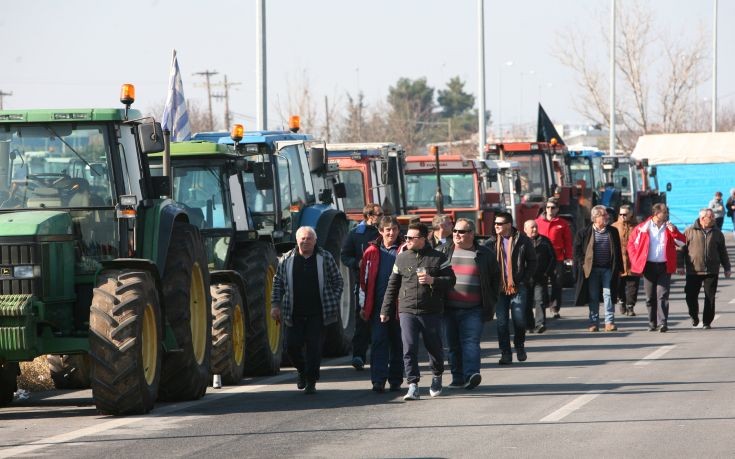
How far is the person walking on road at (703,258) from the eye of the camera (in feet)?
71.6

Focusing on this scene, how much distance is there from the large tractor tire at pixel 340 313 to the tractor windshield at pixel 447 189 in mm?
7642

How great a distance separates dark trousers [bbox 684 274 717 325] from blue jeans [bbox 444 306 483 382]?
7698 millimetres

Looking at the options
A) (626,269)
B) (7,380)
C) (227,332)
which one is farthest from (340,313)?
(626,269)

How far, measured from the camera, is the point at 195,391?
45.1ft

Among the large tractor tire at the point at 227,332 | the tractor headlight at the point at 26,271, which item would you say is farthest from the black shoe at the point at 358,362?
the tractor headlight at the point at 26,271

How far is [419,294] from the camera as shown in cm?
1395

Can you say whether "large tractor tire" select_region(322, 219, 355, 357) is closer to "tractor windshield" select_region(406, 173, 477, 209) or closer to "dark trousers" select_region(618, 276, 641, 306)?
"dark trousers" select_region(618, 276, 641, 306)

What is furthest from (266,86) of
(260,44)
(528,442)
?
(528,442)

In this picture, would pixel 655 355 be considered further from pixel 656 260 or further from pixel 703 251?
pixel 703 251

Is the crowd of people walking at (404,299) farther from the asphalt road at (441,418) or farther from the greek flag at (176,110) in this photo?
the greek flag at (176,110)

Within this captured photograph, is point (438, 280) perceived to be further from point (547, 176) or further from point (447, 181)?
point (547, 176)

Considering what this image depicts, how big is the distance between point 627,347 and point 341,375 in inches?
176

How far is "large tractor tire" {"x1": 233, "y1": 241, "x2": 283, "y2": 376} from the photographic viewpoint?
51.8 ft

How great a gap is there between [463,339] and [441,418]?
2416 mm
